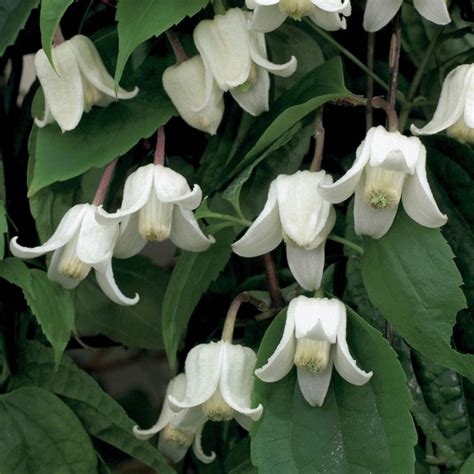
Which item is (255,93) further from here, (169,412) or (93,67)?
(169,412)

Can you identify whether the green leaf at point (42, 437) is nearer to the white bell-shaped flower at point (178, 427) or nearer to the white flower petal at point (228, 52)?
the white bell-shaped flower at point (178, 427)

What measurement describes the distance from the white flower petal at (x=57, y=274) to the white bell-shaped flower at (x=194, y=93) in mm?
113

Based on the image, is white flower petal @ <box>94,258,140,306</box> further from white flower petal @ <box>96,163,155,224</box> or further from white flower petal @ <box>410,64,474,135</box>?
white flower petal @ <box>410,64,474,135</box>

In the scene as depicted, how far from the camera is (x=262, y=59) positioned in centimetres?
65

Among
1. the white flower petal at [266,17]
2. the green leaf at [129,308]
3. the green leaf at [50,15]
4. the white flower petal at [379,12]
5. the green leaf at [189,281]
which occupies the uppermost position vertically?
the green leaf at [50,15]

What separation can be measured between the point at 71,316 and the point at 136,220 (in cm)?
8

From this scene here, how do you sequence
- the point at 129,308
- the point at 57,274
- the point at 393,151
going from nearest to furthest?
the point at 393,151 → the point at 57,274 → the point at 129,308

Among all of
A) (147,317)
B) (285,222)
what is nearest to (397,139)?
(285,222)

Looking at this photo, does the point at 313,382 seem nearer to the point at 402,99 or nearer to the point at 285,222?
the point at 285,222

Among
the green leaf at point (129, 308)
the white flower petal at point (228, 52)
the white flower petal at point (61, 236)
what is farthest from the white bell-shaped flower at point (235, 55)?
the green leaf at point (129, 308)

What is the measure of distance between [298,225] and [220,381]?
0.11 metres

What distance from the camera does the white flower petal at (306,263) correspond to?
616mm

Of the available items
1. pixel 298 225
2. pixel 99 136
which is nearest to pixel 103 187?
pixel 99 136

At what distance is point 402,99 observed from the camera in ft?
2.35
